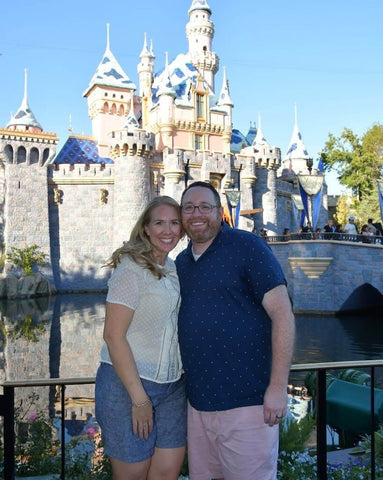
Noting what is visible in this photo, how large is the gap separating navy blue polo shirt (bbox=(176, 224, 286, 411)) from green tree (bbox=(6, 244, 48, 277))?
2411 cm

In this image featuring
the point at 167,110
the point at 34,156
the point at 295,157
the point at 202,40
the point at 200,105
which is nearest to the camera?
the point at 34,156

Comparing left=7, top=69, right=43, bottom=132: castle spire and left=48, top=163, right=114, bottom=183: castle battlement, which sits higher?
left=7, top=69, right=43, bottom=132: castle spire

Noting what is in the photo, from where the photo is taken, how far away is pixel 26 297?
2464 centimetres

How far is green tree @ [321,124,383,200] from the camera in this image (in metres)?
35.1

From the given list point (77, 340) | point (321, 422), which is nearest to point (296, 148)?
point (77, 340)

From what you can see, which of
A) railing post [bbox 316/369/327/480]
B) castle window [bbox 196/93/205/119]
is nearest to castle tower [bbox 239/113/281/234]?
castle window [bbox 196/93/205/119]

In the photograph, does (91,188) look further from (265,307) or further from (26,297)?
(265,307)

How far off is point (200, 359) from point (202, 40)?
32.9m

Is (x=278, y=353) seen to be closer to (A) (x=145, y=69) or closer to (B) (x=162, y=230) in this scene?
(B) (x=162, y=230)

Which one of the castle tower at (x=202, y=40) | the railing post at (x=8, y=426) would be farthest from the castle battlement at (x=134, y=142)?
the railing post at (x=8, y=426)

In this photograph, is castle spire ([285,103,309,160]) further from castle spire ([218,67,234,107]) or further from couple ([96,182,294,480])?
couple ([96,182,294,480])

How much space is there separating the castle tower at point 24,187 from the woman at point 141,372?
24.8 metres

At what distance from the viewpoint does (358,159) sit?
35281mm

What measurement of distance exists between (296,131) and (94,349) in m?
29.5
